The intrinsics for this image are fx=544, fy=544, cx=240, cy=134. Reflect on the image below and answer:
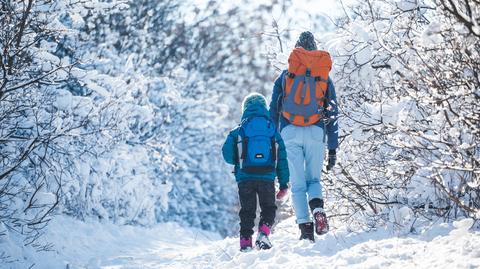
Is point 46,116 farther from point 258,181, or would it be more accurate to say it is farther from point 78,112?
point 258,181

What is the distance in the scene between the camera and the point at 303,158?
17.3 feet

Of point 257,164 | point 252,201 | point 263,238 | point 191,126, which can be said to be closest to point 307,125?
point 257,164

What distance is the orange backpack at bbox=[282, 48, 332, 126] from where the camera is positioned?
Answer: 512 centimetres

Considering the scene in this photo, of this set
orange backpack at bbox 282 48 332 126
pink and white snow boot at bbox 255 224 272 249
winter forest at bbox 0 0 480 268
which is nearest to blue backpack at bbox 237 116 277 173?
orange backpack at bbox 282 48 332 126

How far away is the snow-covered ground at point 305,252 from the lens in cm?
344

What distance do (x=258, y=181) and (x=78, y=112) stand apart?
3.77 m

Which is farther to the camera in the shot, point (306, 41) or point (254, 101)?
point (254, 101)

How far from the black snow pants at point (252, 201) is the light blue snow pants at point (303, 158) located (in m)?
0.29

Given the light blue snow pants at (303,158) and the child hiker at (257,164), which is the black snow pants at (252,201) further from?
the light blue snow pants at (303,158)

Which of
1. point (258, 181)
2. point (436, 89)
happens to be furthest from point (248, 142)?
point (436, 89)

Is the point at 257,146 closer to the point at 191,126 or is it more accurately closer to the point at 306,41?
the point at 306,41

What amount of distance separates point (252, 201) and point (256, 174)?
292 mm

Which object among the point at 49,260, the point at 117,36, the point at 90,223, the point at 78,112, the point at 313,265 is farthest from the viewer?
the point at 117,36

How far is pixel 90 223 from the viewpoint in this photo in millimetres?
9898
